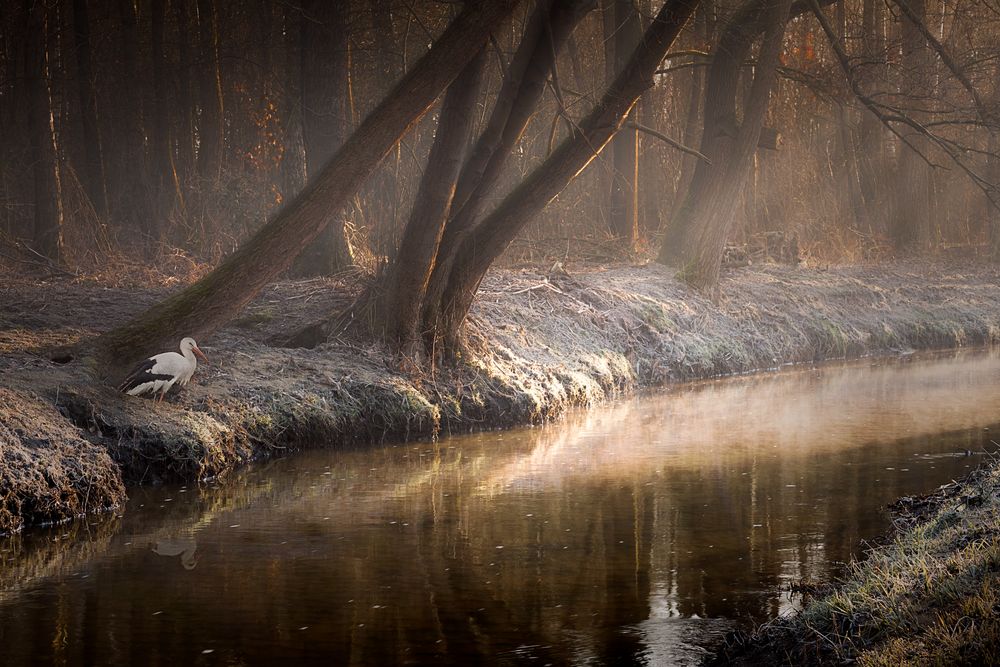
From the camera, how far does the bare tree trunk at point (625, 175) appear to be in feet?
63.7

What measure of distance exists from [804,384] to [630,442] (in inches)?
189

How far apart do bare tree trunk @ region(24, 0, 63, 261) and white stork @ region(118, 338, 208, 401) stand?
289 inches

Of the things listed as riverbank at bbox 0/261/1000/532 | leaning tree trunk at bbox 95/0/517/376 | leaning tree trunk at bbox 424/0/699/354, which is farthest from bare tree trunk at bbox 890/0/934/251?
leaning tree trunk at bbox 95/0/517/376

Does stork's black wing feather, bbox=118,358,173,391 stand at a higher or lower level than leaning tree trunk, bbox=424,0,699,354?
lower

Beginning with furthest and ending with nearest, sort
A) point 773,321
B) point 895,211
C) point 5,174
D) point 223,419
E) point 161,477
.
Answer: point 895,211, point 5,174, point 773,321, point 223,419, point 161,477

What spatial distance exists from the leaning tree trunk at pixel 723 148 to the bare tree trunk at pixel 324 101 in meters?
5.63

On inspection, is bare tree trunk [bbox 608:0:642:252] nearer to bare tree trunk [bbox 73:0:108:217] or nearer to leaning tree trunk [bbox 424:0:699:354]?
leaning tree trunk [bbox 424:0:699:354]

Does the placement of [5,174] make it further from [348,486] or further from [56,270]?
[348,486]

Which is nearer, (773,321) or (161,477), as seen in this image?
(161,477)

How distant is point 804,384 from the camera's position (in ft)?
49.2

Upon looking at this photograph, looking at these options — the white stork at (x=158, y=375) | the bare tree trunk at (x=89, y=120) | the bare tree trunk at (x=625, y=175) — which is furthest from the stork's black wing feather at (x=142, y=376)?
the bare tree trunk at (x=89, y=120)

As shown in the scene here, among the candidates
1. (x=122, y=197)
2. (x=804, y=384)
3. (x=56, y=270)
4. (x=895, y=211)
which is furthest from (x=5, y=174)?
(x=895, y=211)

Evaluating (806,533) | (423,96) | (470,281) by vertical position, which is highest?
(423,96)

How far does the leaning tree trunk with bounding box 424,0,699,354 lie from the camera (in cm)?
1144
